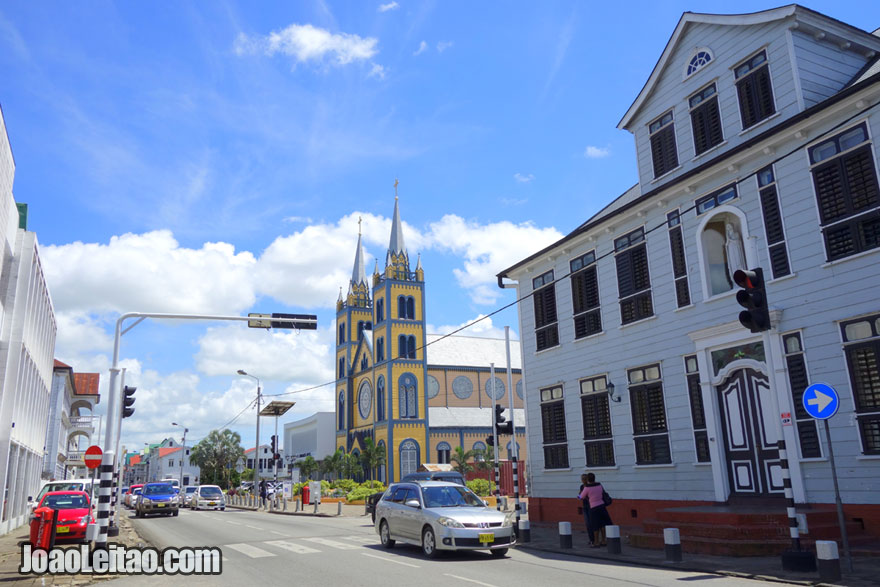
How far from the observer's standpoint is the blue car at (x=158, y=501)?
32.2 m

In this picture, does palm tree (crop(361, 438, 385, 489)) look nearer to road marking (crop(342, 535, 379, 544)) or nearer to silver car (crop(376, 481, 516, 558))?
road marking (crop(342, 535, 379, 544))

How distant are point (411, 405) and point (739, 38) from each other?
48.7 m

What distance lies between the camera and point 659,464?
16859 millimetres

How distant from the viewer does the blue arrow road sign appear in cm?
978

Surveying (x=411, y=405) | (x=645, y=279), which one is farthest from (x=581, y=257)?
(x=411, y=405)

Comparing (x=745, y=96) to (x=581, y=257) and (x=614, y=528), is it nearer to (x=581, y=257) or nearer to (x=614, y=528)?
(x=581, y=257)

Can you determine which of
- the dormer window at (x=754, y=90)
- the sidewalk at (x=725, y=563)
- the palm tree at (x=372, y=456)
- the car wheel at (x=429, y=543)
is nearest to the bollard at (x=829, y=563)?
the sidewalk at (x=725, y=563)

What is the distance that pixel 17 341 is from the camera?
923 inches

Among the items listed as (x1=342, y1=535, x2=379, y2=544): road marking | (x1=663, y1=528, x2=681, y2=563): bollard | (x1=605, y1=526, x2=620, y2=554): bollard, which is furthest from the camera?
(x1=342, y1=535, x2=379, y2=544): road marking

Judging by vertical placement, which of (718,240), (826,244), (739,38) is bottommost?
(826,244)

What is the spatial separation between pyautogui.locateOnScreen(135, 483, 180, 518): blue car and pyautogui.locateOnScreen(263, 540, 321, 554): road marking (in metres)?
17.4

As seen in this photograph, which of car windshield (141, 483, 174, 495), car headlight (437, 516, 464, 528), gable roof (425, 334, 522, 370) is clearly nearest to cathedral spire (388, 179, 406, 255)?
gable roof (425, 334, 522, 370)

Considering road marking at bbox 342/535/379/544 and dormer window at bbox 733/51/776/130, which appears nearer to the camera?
dormer window at bbox 733/51/776/130

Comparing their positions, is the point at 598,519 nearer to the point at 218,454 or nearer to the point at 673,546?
the point at 673,546
